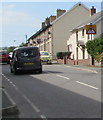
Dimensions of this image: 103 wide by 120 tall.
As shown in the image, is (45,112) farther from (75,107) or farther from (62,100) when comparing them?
(62,100)

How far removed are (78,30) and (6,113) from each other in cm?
4271

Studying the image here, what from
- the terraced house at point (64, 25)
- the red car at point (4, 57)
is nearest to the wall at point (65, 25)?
the terraced house at point (64, 25)

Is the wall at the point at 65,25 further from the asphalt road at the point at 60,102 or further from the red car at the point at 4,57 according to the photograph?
the asphalt road at the point at 60,102

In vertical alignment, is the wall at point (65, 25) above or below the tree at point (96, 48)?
above

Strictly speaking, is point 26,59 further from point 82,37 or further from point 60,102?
point 82,37

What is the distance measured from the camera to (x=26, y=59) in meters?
20.6

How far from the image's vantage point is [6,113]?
8.02 m

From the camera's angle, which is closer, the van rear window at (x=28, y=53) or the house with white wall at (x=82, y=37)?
the van rear window at (x=28, y=53)

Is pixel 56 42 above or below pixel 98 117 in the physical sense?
above

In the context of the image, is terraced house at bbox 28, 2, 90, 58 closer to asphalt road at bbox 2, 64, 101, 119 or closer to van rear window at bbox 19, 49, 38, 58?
van rear window at bbox 19, 49, 38, 58

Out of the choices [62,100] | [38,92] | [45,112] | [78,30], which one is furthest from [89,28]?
[78,30]

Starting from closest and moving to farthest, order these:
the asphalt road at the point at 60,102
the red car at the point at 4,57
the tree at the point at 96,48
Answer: the asphalt road at the point at 60,102 < the tree at the point at 96,48 < the red car at the point at 4,57

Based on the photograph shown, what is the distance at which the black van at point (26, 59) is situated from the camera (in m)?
20.6

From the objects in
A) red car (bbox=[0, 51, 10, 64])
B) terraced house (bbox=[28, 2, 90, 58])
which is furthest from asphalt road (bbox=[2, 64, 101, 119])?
terraced house (bbox=[28, 2, 90, 58])
